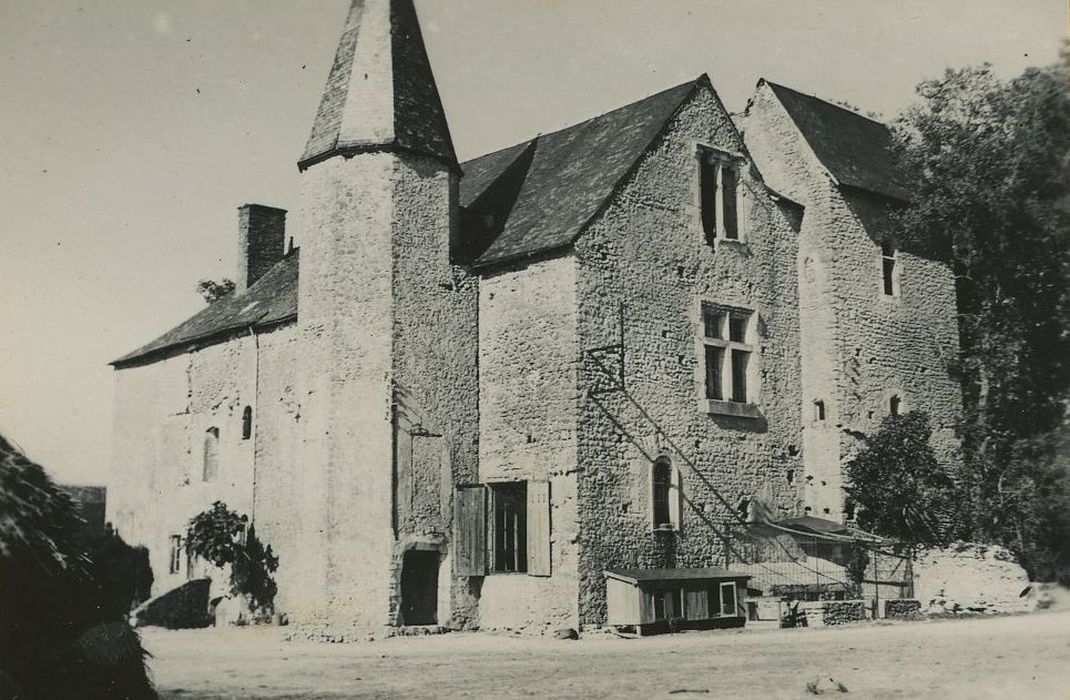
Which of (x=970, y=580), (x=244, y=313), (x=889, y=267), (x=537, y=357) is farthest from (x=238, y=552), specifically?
(x=889, y=267)

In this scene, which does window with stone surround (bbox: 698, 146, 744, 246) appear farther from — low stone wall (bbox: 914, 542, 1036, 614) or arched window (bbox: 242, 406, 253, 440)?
arched window (bbox: 242, 406, 253, 440)

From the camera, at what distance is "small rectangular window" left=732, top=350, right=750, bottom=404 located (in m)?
24.9

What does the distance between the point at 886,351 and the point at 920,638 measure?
10969 millimetres

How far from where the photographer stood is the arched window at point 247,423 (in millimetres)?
26750

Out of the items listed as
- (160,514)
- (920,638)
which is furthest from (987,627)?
(160,514)

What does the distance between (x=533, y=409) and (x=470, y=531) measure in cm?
269

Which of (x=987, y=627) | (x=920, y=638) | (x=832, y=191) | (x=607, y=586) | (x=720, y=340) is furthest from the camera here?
(x=832, y=191)

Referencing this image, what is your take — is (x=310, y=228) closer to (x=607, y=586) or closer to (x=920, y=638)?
(x=607, y=586)

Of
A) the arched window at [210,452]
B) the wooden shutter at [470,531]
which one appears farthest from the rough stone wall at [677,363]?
the arched window at [210,452]

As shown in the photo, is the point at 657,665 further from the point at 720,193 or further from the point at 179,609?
the point at 179,609

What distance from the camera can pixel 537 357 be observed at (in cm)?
2219

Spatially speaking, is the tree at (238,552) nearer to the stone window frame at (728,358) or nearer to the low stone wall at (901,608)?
the stone window frame at (728,358)

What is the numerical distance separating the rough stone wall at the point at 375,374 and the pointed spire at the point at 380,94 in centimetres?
41

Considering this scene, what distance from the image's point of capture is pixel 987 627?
1950cm
